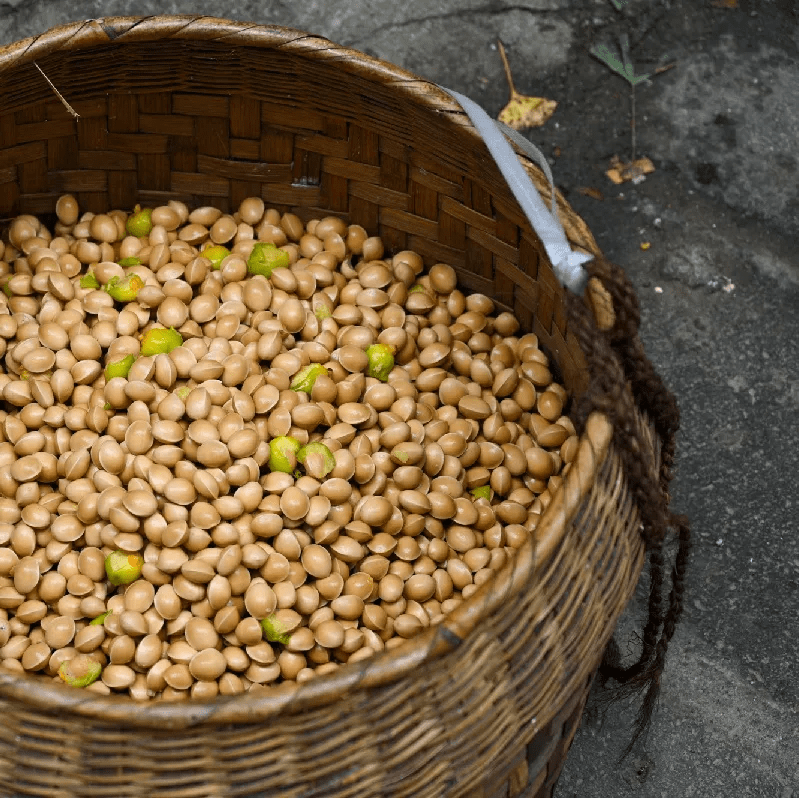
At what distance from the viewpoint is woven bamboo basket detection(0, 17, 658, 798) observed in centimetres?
124

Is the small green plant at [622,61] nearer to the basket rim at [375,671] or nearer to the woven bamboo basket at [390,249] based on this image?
the woven bamboo basket at [390,249]

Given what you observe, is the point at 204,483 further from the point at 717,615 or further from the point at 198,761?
the point at 717,615

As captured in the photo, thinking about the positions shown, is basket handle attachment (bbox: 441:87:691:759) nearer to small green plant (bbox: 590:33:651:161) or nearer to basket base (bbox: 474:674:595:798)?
basket base (bbox: 474:674:595:798)

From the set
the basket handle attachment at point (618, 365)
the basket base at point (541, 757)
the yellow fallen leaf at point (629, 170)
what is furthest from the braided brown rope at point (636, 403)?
the yellow fallen leaf at point (629, 170)

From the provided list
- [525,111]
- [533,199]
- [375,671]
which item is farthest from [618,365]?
[525,111]

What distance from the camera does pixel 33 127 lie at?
191 centimetres

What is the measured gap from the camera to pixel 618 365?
141cm

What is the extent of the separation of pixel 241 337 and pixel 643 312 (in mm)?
1036

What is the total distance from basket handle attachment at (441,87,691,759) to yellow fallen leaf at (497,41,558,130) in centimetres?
103

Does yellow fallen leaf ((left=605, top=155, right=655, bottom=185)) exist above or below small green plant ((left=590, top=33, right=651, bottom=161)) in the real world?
below

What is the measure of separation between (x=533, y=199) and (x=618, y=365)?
0.29 metres

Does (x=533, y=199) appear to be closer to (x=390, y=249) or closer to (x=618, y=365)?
(x=618, y=365)

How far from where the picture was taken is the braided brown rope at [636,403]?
1.36m

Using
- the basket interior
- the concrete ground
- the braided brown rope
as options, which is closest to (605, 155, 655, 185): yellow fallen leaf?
the concrete ground
